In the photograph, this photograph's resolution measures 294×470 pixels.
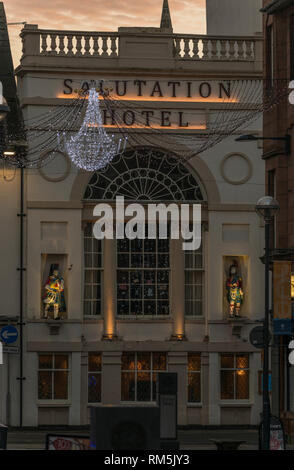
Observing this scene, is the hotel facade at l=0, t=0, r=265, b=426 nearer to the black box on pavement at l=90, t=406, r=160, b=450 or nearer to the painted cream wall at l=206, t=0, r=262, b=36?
the painted cream wall at l=206, t=0, r=262, b=36

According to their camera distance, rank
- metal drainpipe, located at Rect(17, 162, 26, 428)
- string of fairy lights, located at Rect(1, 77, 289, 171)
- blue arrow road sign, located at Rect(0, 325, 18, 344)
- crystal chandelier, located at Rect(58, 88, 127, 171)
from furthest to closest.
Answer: metal drainpipe, located at Rect(17, 162, 26, 428) → string of fairy lights, located at Rect(1, 77, 289, 171) → crystal chandelier, located at Rect(58, 88, 127, 171) → blue arrow road sign, located at Rect(0, 325, 18, 344)

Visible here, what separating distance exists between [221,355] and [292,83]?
14.5m

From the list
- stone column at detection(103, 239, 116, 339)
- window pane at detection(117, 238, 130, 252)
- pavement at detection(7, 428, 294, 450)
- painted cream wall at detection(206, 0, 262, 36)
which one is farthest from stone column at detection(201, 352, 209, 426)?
painted cream wall at detection(206, 0, 262, 36)

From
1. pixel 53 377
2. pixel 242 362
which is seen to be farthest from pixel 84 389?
pixel 242 362

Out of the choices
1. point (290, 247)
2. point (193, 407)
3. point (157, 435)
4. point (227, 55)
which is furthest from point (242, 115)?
point (157, 435)

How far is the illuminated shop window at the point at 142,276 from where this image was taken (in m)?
49.4

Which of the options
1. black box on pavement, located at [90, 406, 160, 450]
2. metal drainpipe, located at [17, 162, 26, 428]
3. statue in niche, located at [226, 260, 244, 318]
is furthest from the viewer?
statue in niche, located at [226, 260, 244, 318]

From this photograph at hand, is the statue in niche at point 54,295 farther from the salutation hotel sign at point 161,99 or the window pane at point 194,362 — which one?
the salutation hotel sign at point 161,99

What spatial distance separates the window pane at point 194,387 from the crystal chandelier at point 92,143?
7.57m

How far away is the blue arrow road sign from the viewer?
44.5 m

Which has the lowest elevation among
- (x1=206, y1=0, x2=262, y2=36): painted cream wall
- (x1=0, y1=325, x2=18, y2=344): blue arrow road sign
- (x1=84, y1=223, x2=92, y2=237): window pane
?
(x1=0, y1=325, x2=18, y2=344): blue arrow road sign

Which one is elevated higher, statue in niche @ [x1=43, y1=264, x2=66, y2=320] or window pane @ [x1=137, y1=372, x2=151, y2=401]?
statue in niche @ [x1=43, y1=264, x2=66, y2=320]

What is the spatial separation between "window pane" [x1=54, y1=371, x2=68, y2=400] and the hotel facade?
32 millimetres

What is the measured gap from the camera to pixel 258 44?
50031 millimetres
